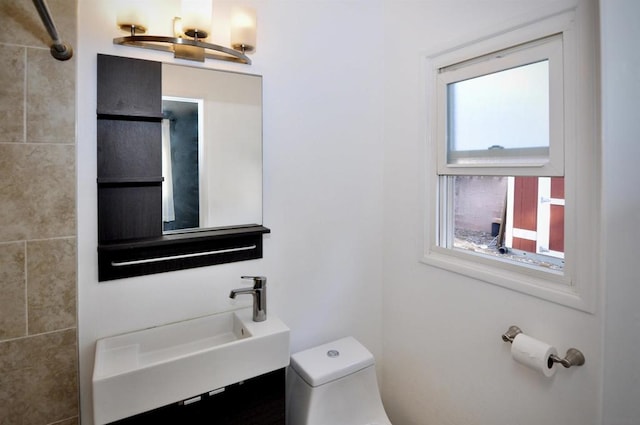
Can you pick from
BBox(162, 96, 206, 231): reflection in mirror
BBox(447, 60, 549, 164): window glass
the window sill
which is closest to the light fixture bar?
BBox(162, 96, 206, 231): reflection in mirror

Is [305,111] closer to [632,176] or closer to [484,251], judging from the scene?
[484,251]

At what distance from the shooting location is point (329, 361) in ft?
5.16

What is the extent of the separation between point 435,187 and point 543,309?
26.6 inches

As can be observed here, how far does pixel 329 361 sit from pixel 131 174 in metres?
1.14

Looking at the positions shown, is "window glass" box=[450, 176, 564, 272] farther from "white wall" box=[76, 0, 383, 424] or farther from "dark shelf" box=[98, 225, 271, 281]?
"dark shelf" box=[98, 225, 271, 281]

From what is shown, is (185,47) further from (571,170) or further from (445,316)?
(445,316)

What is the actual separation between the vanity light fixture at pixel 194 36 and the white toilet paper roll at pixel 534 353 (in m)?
1.50

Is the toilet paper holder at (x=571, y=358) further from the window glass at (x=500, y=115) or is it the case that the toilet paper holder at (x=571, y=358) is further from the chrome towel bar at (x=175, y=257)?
the chrome towel bar at (x=175, y=257)

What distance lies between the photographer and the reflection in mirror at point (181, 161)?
1.36m

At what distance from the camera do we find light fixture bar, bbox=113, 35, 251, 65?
1217 mm

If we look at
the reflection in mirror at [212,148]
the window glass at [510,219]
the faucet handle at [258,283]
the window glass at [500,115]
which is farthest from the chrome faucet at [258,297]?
the window glass at [500,115]

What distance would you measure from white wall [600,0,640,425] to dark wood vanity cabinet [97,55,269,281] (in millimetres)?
1399

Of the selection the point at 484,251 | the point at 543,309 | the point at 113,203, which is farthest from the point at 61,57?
the point at 543,309

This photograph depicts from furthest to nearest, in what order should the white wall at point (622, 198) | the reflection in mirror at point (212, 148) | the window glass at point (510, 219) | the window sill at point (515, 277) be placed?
1. the reflection in mirror at point (212, 148)
2. the window glass at point (510, 219)
3. the window sill at point (515, 277)
4. the white wall at point (622, 198)
